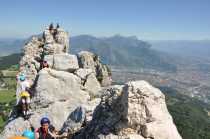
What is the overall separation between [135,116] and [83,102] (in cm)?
1875

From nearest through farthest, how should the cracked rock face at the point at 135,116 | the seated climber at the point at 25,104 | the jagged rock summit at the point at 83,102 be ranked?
the cracked rock face at the point at 135,116 → the jagged rock summit at the point at 83,102 → the seated climber at the point at 25,104

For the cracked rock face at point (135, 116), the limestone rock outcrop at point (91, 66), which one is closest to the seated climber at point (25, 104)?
the cracked rock face at point (135, 116)

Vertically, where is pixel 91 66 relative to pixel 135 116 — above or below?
below

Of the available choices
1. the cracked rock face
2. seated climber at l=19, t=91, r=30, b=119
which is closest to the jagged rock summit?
the cracked rock face

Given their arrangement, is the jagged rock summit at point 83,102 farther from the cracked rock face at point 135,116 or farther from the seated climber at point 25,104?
the seated climber at point 25,104

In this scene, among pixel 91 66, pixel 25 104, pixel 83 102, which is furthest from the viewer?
pixel 91 66

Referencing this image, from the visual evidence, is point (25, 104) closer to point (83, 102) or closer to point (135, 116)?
point (83, 102)

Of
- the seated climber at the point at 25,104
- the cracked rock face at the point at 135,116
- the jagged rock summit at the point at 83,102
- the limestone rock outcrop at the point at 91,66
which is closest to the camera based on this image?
the cracked rock face at the point at 135,116

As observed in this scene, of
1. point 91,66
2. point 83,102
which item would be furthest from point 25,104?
point 91,66

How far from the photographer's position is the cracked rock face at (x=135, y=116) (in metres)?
19.0

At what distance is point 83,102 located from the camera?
1473 inches

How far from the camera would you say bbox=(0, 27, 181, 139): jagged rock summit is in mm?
19172

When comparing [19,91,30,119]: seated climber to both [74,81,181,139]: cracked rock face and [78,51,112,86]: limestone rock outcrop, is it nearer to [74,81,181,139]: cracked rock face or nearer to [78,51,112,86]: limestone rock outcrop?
[74,81,181,139]: cracked rock face

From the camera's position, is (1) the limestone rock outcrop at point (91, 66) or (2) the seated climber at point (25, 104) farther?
(1) the limestone rock outcrop at point (91, 66)
